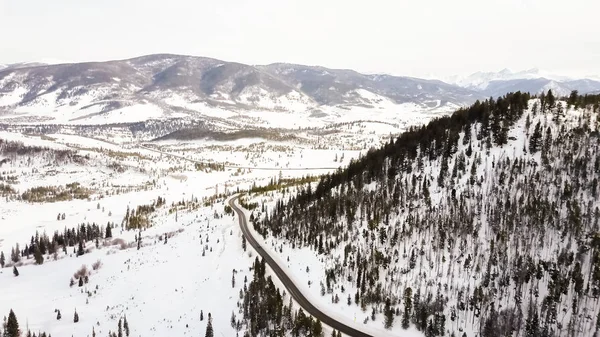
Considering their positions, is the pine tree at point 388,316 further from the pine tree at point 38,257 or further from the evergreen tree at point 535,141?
the pine tree at point 38,257

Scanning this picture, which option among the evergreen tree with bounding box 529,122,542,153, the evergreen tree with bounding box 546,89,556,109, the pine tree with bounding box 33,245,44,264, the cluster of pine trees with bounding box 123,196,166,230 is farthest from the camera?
the cluster of pine trees with bounding box 123,196,166,230

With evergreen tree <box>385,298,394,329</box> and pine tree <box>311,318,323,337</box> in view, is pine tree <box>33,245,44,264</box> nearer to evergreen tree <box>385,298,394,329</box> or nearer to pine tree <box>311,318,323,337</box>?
pine tree <box>311,318,323,337</box>

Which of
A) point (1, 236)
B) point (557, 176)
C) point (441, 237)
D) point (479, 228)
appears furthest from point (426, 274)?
point (1, 236)

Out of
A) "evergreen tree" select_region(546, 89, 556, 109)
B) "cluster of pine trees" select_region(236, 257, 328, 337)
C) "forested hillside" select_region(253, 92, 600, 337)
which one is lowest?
"cluster of pine trees" select_region(236, 257, 328, 337)

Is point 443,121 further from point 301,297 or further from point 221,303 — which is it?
point 221,303

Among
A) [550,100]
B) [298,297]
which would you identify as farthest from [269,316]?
[550,100]

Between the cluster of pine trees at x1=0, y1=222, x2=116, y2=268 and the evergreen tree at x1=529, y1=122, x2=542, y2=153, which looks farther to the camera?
the cluster of pine trees at x1=0, y1=222, x2=116, y2=268

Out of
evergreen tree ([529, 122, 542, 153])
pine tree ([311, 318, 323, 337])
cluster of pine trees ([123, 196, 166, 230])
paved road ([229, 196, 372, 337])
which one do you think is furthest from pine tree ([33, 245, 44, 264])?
evergreen tree ([529, 122, 542, 153])

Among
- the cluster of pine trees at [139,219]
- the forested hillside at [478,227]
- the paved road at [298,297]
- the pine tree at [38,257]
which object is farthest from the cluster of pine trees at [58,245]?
the forested hillside at [478,227]
